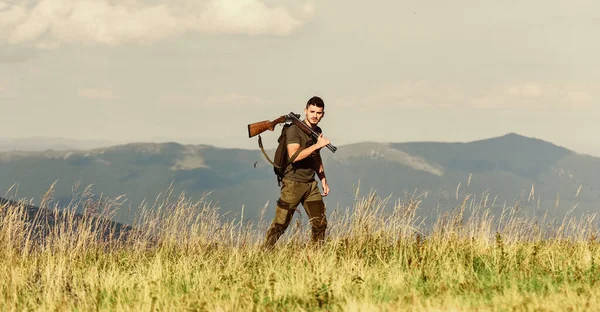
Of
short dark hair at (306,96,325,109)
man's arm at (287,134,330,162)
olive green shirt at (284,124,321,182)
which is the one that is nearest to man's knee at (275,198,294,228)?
olive green shirt at (284,124,321,182)

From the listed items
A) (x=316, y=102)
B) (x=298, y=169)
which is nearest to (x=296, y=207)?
(x=298, y=169)

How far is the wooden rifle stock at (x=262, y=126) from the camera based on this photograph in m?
7.88

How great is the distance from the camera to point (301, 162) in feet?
25.6

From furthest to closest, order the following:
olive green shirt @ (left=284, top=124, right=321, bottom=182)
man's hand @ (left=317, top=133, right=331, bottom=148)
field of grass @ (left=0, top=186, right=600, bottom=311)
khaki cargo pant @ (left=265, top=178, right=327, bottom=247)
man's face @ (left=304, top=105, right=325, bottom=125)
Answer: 1. khaki cargo pant @ (left=265, top=178, right=327, bottom=247)
2. olive green shirt @ (left=284, top=124, right=321, bottom=182)
3. man's face @ (left=304, top=105, right=325, bottom=125)
4. man's hand @ (left=317, top=133, right=331, bottom=148)
5. field of grass @ (left=0, top=186, right=600, bottom=311)

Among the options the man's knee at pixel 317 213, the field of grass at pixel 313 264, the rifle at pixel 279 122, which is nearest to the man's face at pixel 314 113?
the rifle at pixel 279 122

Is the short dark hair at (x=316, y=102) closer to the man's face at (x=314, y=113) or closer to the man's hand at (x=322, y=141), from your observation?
the man's face at (x=314, y=113)

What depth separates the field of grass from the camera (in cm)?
550

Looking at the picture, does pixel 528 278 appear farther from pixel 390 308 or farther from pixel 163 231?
pixel 163 231

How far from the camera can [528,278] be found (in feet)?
20.6

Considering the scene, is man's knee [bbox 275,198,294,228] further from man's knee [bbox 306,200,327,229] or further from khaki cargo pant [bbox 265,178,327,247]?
man's knee [bbox 306,200,327,229]

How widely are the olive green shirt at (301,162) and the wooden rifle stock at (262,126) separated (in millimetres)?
312

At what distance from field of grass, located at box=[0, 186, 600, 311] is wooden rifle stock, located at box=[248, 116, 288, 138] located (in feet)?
3.76

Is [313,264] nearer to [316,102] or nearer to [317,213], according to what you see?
[317,213]

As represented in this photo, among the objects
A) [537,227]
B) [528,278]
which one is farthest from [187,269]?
[537,227]
